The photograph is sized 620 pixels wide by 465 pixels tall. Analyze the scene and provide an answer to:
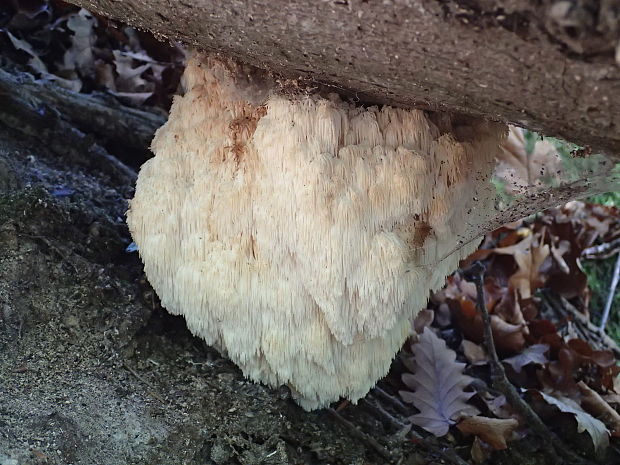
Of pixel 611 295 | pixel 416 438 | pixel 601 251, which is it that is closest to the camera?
pixel 416 438

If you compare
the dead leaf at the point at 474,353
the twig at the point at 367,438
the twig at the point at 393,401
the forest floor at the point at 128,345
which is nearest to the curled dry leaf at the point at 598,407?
the forest floor at the point at 128,345

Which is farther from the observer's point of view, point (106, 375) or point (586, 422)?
point (586, 422)

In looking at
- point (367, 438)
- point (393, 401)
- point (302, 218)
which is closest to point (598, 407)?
point (393, 401)

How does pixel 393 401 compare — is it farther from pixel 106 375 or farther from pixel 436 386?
pixel 106 375

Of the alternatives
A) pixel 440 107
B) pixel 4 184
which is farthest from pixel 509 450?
pixel 4 184

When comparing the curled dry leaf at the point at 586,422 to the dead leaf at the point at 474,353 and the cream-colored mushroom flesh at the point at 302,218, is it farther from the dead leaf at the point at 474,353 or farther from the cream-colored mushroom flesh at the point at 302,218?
the cream-colored mushroom flesh at the point at 302,218

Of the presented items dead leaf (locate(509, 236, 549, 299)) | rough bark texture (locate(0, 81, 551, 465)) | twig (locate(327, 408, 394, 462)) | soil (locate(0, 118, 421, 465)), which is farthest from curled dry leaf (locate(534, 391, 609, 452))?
dead leaf (locate(509, 236, 549, 299))
